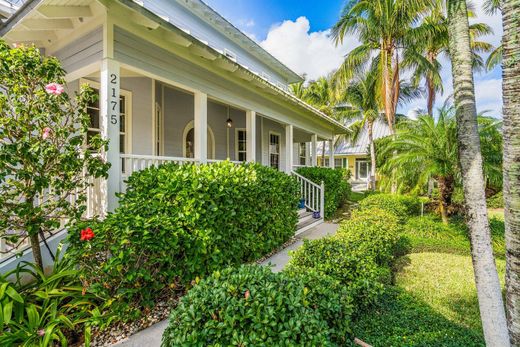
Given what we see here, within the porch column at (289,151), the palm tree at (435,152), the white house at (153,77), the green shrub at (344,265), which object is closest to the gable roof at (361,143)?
the white house at (153,77)

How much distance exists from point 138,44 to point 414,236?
8296 mm

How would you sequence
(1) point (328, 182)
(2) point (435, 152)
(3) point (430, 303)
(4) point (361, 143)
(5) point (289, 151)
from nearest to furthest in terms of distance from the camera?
(3) point (430, 303), (2) point (435, 152), (5) point (289, 151), (1) point (328, 182), (4) point (361, 143)

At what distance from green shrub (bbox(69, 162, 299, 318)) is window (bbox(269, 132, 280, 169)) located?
22.2 feet

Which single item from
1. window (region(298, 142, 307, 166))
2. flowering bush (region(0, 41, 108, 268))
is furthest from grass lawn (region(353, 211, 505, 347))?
window (region(298, 142, 307, 166))

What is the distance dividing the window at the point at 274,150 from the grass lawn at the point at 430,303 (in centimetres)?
726

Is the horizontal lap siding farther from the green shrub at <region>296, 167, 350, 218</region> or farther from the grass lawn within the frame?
the green shrub at <region>296, 167, 350, 218</region>

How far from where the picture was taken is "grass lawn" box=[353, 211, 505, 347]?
2.61m

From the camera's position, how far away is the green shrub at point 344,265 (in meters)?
3.05

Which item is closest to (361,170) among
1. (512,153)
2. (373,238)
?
(373,238)

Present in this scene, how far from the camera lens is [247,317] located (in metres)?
1.82

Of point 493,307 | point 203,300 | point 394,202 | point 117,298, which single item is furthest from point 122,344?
point 394,202

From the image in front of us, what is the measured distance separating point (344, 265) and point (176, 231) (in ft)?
7.43

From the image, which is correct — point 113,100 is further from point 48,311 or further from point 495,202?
point 495,202

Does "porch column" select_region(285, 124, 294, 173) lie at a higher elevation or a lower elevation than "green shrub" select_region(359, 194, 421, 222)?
higher
